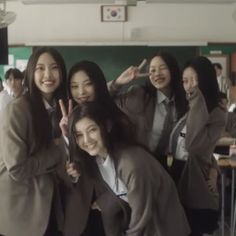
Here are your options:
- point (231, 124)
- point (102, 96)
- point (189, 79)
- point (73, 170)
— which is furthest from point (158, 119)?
point (231, 124)

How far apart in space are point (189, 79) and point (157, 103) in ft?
0.71

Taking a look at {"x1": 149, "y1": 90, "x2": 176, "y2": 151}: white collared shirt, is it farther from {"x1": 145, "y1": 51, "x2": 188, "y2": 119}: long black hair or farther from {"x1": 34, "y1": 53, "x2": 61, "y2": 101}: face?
{"x1": 34, "y1": 53, "x2": 61, "y2": 101}: face

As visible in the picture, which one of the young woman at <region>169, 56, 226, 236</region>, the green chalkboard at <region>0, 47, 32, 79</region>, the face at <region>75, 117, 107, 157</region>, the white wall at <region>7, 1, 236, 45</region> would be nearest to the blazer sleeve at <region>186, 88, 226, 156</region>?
the young woman at <region>169, 56, 226, 236</region>

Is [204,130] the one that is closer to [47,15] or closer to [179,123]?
[179,123]

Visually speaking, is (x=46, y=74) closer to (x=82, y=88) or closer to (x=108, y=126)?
(x=82, y=88)

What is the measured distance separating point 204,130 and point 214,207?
1.39ft

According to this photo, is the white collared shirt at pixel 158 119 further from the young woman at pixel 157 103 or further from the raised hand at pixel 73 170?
the raised hand at pixel 73 170

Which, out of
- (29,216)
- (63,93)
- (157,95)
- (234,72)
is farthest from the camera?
(234,72)

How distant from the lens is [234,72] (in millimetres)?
6859

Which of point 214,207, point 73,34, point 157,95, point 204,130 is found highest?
point 73,34

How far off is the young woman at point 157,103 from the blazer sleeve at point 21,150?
55 centimetres

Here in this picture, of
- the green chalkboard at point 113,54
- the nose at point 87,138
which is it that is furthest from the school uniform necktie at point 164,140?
the green chalkboard at point 113,54

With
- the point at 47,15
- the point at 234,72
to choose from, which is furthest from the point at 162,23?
the point at 47,15

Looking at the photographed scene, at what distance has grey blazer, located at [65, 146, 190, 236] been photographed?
180cm
